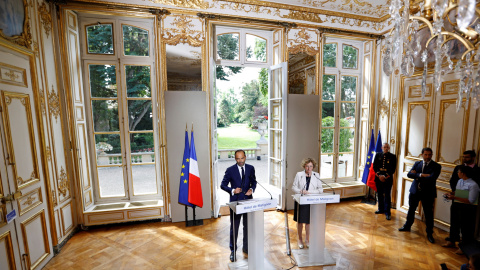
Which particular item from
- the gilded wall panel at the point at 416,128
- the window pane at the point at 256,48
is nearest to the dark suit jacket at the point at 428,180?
the gilded wall panel at the point at 416,128

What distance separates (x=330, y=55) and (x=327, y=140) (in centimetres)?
203

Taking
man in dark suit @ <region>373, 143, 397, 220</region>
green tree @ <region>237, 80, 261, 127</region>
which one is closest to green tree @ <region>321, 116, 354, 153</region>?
man in dark suit @ <region>373, 143, 397, 220</region>

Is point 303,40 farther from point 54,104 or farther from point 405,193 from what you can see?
point 54,104

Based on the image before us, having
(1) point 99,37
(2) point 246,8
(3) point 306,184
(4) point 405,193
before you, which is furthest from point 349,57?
(1) point 99,37

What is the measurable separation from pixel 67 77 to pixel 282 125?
4.01 meters

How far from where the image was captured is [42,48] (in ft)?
10.7

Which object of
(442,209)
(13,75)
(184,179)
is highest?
(13,75)

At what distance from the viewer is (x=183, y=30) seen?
13.6ft

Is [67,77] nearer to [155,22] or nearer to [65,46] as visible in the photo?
[65,46]

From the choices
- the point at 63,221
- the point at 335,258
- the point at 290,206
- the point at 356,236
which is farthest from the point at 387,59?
the point at 63,221

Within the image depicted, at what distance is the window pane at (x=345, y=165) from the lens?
554cm

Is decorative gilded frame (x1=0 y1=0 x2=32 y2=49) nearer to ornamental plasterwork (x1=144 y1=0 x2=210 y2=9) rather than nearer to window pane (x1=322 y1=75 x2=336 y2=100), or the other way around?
ornamental plasterwork (x1=144 y1=0 x2=210 y2=9)

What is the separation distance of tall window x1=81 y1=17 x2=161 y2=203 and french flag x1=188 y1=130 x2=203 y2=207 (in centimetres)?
89

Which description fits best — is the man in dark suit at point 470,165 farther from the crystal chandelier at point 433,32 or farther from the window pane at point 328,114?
the window pane at point 328,114
